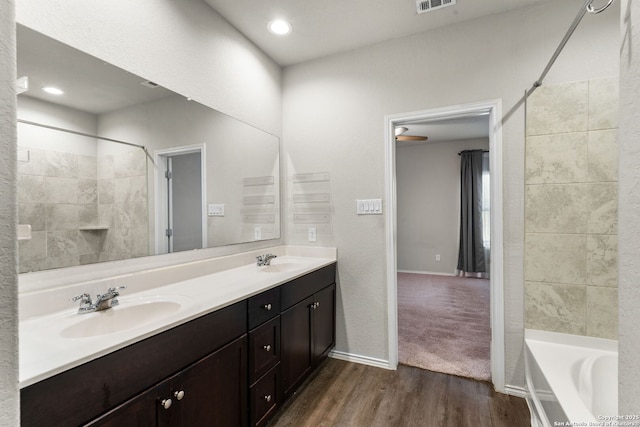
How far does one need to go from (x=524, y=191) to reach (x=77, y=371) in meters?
2.38

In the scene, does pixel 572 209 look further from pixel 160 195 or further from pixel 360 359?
pixel 160 195

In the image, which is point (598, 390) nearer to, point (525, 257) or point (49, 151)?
point (525, 257)

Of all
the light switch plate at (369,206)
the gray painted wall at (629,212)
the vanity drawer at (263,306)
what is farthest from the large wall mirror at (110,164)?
the gray painted wall at (629,212)

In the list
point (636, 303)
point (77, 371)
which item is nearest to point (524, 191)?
point (636, 303)

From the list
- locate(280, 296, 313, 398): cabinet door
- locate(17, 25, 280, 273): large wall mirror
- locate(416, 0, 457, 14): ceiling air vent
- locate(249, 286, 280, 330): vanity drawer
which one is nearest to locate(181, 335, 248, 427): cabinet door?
locate(249, 286, 280, 330): vanity drawer

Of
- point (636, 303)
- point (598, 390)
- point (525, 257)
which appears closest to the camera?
point (636, 303)

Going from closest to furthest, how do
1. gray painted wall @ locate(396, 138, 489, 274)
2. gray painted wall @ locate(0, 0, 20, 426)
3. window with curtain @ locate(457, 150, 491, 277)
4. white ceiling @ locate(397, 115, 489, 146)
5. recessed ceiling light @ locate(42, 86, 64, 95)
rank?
gray painted wall @ locate(0, 0, 20, 426)
recessed ceiling light @ locate(42, 86, 64, 95)
white ceiling @ locate(397, 115, 489, 146)
window with curtain @ locate(457, 150, 491, 277)
gray painted wall @ locate(396, 138, 489, 274)

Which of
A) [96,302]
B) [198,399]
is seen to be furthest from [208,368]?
[96,302]

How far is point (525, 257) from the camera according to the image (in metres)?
1.95

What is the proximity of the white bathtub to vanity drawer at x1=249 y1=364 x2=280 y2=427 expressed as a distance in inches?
53.8

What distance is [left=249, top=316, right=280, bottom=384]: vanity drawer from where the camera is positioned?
1508 millimetres

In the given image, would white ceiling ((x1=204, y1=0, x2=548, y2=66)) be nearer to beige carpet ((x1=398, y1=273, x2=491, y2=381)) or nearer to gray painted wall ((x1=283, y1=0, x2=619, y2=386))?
gray painted wall ((x1=283, y1=0, x2=619, y2=386))

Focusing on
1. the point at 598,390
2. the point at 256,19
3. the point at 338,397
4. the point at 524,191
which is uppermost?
the point at 256,19

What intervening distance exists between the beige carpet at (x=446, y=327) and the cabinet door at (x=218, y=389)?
58.9 inches
